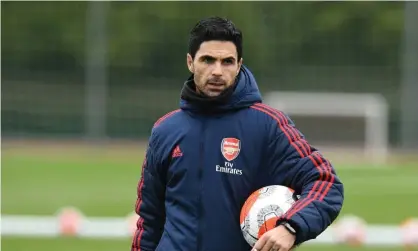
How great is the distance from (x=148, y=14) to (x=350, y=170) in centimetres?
820

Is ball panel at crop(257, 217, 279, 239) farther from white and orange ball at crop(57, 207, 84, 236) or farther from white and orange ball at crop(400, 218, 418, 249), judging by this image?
white and orange ball at crop(57, 207, 84, 236)

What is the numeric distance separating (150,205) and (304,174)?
2.21 ft

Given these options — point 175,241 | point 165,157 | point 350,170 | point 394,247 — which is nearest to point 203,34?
point 165,157

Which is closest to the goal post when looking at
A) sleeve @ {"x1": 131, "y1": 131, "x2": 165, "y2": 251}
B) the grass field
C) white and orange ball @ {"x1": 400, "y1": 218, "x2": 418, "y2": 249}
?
the grass field

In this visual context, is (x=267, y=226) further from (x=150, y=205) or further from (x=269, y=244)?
(x=150, y=205)

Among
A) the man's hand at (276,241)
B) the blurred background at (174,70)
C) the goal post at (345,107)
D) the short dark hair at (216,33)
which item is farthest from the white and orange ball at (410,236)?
the goal post at (345,107)

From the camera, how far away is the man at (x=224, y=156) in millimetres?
3877

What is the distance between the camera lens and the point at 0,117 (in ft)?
89.0

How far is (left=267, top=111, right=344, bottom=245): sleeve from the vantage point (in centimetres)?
376

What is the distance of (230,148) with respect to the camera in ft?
12.8

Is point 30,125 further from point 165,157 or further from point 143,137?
point 165,157

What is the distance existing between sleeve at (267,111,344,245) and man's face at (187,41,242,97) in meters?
0.23

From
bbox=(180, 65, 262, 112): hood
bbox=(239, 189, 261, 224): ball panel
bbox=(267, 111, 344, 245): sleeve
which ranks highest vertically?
bbox=(180, 65, 262, 112): hood

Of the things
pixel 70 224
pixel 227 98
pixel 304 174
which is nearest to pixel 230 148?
pixel 227 98
